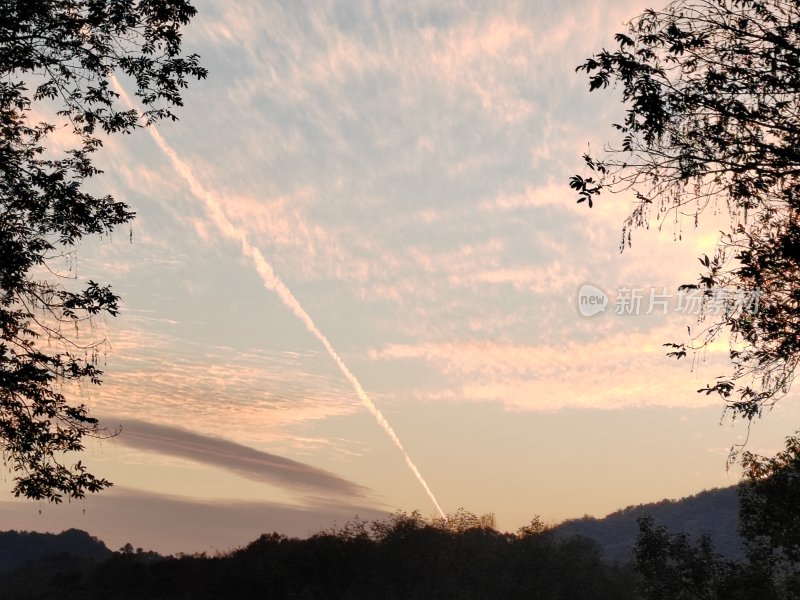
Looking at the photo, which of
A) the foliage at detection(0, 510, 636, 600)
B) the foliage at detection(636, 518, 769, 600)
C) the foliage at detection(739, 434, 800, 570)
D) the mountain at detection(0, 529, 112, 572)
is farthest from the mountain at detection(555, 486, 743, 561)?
the foliage at detection(739, 434, 800, 570)

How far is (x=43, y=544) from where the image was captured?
554ft

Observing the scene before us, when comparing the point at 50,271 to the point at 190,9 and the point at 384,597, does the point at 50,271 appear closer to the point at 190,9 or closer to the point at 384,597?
the point at 190,9

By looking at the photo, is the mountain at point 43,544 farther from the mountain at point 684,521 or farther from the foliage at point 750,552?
the foliage at point 750,552

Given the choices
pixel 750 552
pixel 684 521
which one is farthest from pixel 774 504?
pixel 684 521

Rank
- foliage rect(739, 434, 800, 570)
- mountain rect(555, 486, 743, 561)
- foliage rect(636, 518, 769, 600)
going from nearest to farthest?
foliage rect(739, 434, 800, 570), foliage rect(636, 518, 769, 600), mountain rect(555, 486, 743, 561)

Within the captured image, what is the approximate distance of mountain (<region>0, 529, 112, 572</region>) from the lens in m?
165

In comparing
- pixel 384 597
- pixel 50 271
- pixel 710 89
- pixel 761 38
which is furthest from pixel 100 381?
pixel 384 597

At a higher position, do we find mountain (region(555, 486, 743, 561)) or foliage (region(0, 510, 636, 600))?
mountain (region(555, 486, 743, 561))

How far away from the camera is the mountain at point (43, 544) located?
165m

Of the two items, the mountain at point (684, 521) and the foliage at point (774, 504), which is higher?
the mountain at point (684, 521)

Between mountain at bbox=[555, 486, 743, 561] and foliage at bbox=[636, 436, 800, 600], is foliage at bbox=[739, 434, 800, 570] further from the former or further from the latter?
mountain at bbox=[555, 486, 743, 561]

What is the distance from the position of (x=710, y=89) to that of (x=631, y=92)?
153cm

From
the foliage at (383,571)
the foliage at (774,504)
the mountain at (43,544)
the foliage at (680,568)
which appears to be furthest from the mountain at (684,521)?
the foliage at (774,504)

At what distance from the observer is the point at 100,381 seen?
17422 millimetres
